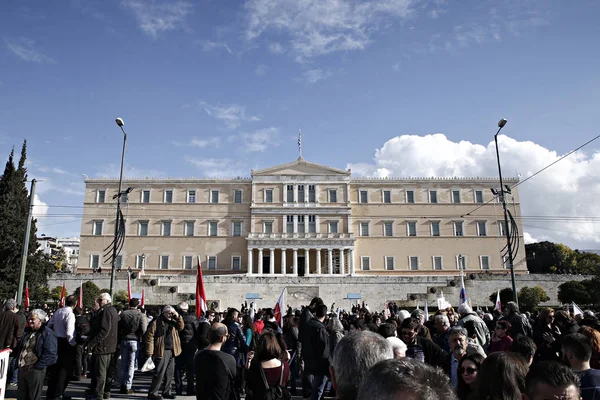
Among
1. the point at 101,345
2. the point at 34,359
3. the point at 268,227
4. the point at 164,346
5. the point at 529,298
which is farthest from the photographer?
the point at 268,227

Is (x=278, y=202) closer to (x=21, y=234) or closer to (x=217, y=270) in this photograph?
(x=217, y=270)

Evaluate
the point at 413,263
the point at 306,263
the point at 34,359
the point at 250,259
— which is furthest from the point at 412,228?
the point at 34,359

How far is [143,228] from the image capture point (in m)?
50.7

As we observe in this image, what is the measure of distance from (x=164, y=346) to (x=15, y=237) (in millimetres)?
24703

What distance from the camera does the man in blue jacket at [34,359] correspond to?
Answer: 6.70 m

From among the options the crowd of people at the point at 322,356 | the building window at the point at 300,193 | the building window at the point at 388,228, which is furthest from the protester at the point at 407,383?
the building window at the point at 388,228

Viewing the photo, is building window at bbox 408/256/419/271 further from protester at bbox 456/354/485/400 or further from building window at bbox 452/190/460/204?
protester at bbox 456/354/485/400

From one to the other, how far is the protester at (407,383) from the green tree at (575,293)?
3913 centimetres

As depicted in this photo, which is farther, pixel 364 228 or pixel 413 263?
pixel 364 228

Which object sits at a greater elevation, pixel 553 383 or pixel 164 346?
pixel 553 383

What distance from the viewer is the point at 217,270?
49.5 m

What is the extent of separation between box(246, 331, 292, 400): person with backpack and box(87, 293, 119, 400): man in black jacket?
4.25m

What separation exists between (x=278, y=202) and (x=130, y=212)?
17.2 meters

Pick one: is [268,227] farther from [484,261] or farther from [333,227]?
[484,261]
